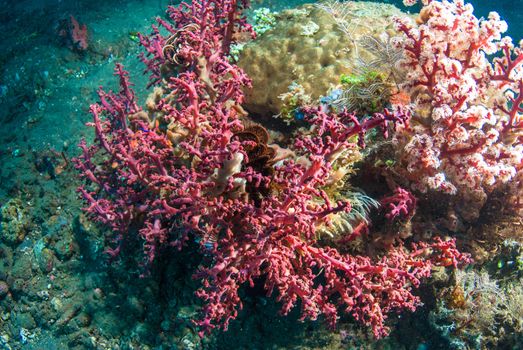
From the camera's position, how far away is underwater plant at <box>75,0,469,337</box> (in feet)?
9.47

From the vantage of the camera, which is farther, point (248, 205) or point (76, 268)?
point (76, 268)

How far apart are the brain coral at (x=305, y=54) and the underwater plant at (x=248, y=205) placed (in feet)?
2.31

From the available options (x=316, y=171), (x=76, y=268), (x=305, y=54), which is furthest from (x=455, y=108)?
(x=76, y=268)

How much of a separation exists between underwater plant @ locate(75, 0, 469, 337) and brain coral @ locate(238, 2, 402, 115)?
2.31 ft

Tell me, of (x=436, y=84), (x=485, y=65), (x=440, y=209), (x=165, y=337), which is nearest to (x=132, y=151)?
(x=165, y=337)

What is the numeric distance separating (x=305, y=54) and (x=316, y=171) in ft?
8.17

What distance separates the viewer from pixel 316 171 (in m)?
2.86

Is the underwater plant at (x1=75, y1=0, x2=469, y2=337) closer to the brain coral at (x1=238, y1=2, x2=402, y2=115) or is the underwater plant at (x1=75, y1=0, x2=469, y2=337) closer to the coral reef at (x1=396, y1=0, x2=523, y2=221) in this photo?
the coral reef at (x1=396, y1=0, x2=523, y2=221)

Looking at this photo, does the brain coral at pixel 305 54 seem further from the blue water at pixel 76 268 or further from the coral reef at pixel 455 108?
the coral reef at pixel 455 108

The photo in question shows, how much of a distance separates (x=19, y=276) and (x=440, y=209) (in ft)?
20.1

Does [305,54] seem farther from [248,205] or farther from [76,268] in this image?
[76,268]

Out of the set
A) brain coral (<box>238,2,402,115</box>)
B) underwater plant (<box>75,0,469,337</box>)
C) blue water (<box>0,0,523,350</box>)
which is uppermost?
brain coral (<box>238,2,402,115</box>)

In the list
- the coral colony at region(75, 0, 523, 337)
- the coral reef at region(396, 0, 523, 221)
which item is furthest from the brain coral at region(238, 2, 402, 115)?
the coral reef at region(396, 0, 523, 221)

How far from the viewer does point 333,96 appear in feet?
13.2
